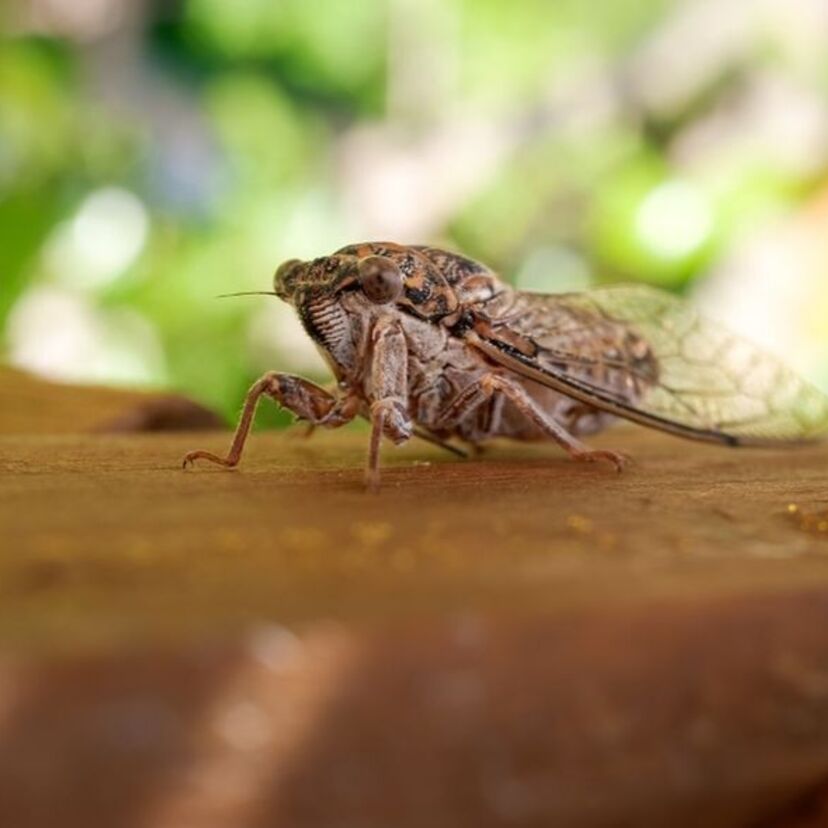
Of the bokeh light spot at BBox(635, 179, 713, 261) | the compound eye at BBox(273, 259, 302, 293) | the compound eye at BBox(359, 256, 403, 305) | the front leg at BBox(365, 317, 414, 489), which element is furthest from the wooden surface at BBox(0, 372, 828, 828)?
the bokeh light spot at BBox(635, 179, 713, 261)

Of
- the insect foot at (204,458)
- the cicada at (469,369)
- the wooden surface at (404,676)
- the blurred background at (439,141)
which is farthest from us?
the blurred background at (439,141)

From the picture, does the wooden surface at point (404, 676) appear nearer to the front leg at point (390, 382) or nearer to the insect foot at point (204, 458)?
the insect foot at point (204, 458)

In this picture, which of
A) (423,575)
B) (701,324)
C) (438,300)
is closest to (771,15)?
(701,324)

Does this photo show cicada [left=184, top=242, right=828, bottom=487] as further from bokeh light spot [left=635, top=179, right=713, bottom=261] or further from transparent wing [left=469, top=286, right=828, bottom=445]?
bokeh light spot [left=635, top=179, right=713, bottom=261]

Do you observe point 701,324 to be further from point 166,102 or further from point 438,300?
point 166,102

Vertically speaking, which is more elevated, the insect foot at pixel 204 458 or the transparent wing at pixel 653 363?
the transparent wing at pixel 653 363

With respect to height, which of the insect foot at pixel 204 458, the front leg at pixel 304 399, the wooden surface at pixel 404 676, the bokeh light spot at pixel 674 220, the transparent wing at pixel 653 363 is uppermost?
the bokeh light spot at pixel 674 220

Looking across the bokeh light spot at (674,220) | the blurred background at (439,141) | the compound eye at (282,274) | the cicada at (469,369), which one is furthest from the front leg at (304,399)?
the bokeh light spot at (674,220)
